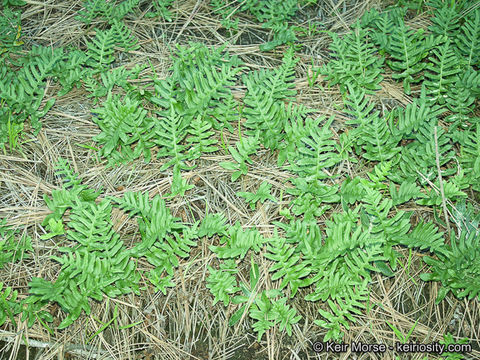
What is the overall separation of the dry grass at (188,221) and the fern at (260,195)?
8 cm

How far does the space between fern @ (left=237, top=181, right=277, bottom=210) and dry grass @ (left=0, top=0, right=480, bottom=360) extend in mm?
75

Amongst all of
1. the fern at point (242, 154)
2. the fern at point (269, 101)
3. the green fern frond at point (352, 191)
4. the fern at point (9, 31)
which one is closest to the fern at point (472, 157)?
the green fern frond at point (352, 191)

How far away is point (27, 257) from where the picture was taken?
270 centimetres

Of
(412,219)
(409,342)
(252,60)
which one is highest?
(252,60)

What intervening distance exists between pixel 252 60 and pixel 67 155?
1503 millimetres

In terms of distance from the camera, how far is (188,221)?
2.85 m

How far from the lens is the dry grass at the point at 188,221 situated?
2475mm

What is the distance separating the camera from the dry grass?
8.12 feet

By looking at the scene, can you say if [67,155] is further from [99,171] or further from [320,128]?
[320,128]

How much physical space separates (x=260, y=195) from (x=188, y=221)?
470 mm

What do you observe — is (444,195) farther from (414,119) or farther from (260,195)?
(260,195)

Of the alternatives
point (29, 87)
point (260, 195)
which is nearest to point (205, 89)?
point (260, 195)

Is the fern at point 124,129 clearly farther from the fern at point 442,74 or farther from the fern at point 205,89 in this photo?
the fern at point 442,74

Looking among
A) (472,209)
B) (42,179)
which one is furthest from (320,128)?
(42,179)
